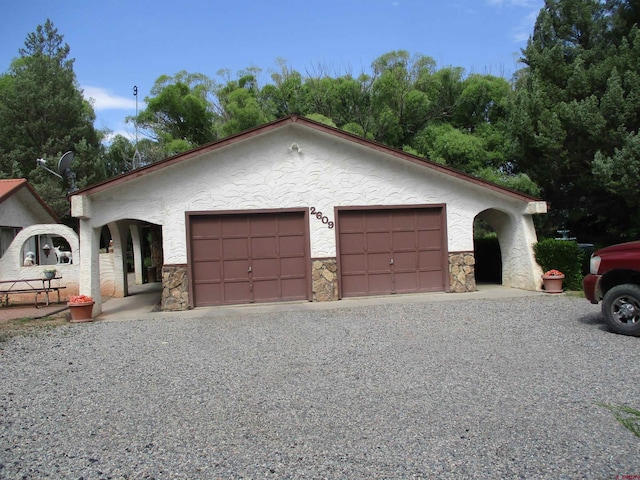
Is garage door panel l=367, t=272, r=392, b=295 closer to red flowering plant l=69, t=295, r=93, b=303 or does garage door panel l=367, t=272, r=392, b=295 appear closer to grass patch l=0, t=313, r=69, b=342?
red flowering plant l=69, t=295, r=93, b=303

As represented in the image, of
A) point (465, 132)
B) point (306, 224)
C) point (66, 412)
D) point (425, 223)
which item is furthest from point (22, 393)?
point (465, 132)

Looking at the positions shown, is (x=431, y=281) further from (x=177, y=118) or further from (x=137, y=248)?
(x=177, y=118)

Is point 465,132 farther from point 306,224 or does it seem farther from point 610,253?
point 610,253

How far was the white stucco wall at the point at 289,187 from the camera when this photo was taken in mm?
13047

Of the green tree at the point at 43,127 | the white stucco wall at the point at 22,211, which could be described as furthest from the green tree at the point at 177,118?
the white stucco wall at the point at 22,211

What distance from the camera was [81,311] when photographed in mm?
11594

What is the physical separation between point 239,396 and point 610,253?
680 centimetres

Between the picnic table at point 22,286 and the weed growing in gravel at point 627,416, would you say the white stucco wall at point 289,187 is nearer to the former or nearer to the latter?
the picnic table at point 22,286

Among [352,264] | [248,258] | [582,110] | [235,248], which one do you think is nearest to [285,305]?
[248,258]

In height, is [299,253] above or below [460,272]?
above

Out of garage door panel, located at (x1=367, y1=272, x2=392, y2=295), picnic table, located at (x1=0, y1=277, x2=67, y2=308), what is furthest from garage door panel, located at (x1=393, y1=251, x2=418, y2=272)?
picnic table, located at (x1=0, y1=277, x2=67, y2=308)

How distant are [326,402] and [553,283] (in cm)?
1014

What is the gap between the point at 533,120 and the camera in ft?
53.5

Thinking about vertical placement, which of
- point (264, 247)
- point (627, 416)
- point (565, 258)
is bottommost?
point (627, 416)
